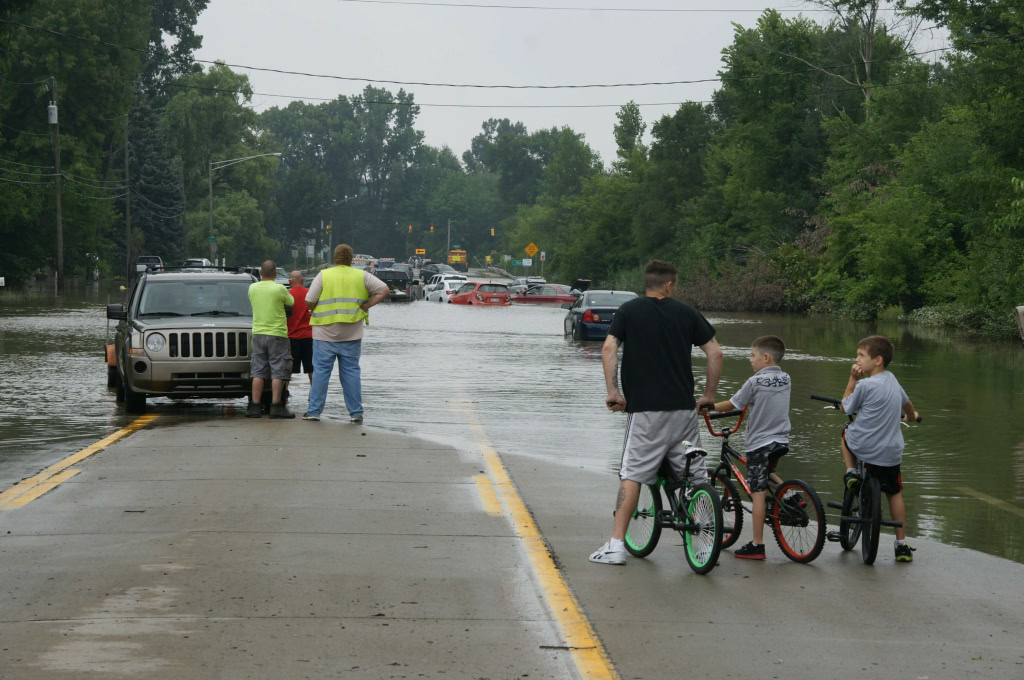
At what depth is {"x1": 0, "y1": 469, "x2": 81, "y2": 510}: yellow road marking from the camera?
941 centimetres

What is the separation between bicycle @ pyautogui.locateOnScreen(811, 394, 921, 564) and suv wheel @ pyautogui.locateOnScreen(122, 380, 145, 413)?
9293 millimetres

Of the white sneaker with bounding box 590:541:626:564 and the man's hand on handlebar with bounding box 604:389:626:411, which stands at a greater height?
the man's hand on handlebar with bounding box 604:389:626:411

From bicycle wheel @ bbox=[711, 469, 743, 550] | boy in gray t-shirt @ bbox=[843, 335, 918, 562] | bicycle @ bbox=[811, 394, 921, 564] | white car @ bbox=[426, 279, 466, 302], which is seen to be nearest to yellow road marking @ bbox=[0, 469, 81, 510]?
bicycle wheel @ bbox=[711, 469, 743, 550]

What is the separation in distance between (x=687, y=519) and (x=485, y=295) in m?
49.6

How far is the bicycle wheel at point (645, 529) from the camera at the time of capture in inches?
310

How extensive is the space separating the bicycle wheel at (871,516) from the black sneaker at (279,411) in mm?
7964

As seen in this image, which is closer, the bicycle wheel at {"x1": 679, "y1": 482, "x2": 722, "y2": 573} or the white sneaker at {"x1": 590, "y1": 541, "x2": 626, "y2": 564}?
the bicycle wheel at {"x1": 679, "y1": 482, "x2": 722, "y2": 573}

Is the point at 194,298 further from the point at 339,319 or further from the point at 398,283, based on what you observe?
the point at 398,283

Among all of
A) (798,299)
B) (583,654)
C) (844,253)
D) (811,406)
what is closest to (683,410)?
(583,654)

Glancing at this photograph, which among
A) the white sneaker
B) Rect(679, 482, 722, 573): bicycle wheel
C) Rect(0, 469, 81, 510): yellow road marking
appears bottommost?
Rect(0, 469, 81, 510): yellow road marking

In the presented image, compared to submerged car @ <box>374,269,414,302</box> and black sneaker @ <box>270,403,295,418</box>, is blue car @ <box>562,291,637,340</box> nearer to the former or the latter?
black sneaker @ <box>270,403,295,418</box>

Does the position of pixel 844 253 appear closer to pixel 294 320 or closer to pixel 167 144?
pixel 294 320

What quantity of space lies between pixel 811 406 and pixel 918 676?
12.3m

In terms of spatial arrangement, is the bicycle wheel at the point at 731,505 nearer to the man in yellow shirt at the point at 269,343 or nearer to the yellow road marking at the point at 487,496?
the yellow road marking at the point at 487,496
